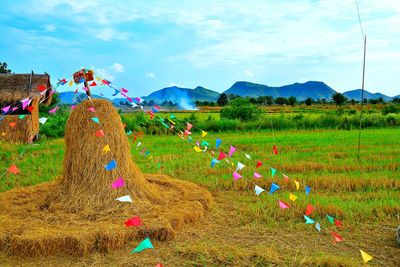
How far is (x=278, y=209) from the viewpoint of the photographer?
7.08 m

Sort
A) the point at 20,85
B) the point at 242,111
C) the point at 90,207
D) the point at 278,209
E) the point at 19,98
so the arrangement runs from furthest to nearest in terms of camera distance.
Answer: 1. the point at 242,111
2. the point at 20,85
3. the point at 19,98
4. the point at 278,209
5. the point at 90,207

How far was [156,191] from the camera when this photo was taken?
7.19 meters

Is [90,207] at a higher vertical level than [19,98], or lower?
lower

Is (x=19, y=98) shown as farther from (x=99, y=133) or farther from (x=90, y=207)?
(x=90, y=207)

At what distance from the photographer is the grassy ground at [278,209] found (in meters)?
5.20

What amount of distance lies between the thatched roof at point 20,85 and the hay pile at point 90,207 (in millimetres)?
10877

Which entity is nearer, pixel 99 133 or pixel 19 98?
pixel 99 133

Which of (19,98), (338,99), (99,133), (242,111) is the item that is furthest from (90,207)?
(338,99)

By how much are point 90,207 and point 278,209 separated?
291 cm

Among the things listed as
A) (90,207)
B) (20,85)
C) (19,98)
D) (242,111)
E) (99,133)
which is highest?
(20,85)

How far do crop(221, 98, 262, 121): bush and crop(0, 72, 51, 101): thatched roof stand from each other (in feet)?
31.8

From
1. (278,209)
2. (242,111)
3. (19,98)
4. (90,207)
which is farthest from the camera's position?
(242,111)

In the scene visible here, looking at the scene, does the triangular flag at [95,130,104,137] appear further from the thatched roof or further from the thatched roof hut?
the thatched roof

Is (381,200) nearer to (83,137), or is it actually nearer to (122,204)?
(122,204)
